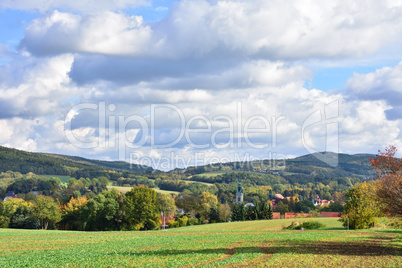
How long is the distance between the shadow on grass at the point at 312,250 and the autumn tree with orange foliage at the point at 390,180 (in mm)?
4449

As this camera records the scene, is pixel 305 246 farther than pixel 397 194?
Yes

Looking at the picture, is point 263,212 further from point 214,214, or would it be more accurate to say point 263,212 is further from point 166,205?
point 166,205

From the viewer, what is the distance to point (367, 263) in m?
27.5

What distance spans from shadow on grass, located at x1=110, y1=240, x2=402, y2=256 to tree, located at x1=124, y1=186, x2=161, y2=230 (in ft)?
170

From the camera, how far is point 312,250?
112ft

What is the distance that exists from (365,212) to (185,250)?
3780 cm

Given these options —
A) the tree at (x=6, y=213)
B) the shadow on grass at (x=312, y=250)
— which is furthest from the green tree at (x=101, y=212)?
the shadow on grass at (x=312, y=250)

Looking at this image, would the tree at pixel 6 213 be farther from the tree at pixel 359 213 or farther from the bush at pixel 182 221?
the tree at pixel 359 213

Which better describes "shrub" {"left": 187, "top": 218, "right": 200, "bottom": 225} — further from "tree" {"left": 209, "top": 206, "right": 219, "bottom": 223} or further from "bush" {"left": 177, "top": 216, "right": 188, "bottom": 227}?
"tree" {"left": 209, "top": 206, "right": 219, "bottom": 223}

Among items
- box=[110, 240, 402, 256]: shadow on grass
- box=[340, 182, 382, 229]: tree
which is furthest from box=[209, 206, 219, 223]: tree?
box=[110, 240, 402, 256]: shadow on grass

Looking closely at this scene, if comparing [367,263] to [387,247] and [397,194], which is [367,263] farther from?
[387,247]

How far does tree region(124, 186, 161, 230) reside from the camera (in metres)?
86.8

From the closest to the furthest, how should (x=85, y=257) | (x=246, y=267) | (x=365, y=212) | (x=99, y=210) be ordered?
1. (x=246, y=267)
2. (x=85, y=257)
3. (x=365, y=212)
4. (x=99, y=210)

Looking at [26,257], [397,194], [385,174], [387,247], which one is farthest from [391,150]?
[26,257]
